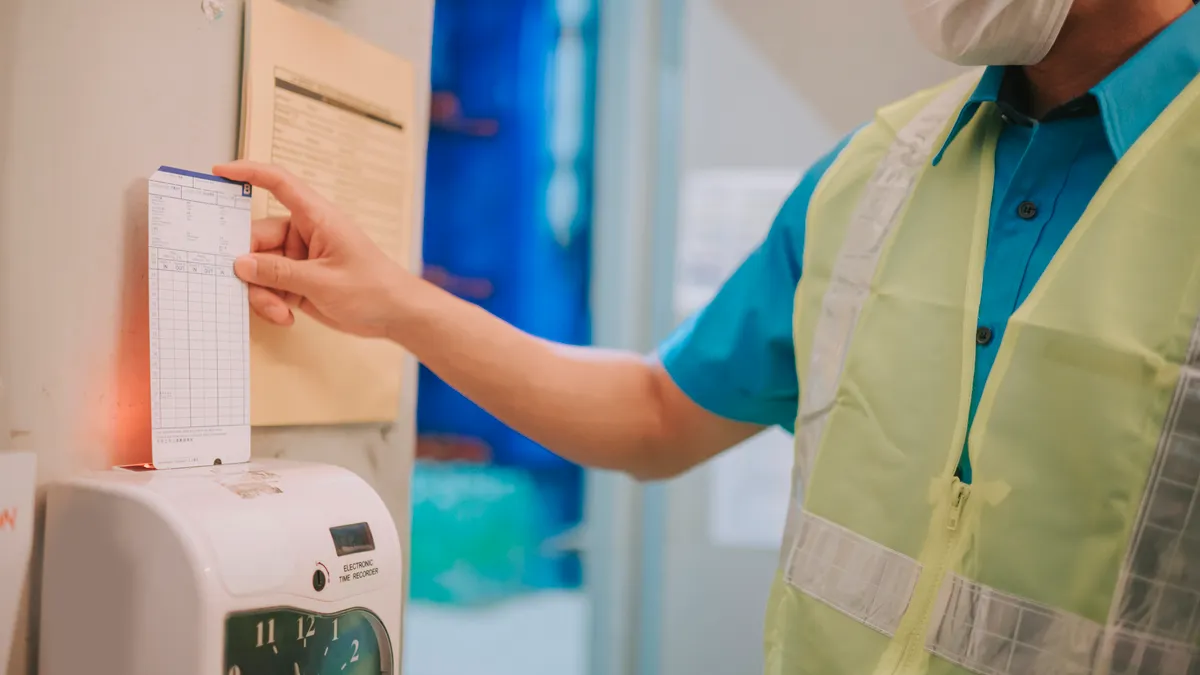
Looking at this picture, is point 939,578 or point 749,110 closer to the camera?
point 939,578

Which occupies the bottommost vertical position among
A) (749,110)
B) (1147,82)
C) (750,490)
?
(750,490)

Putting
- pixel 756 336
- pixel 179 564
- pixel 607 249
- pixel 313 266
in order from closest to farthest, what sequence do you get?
pixel 179 564 → pixel 313 266 → pixel 756 336 → pixel 607 249

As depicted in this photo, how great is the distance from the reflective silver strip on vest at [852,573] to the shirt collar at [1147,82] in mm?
369

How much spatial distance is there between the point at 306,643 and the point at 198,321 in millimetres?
261

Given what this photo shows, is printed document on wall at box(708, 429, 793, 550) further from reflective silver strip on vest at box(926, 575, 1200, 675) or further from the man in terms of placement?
reflective silver strip on vest at box(926, 575, 1200, 675)

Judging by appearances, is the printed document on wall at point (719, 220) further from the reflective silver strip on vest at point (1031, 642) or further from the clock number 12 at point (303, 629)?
the clock number 12 at point (303, 629)

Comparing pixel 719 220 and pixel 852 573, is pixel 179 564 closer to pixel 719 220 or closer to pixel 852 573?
pixel 852 573

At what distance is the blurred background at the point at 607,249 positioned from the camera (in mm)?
1651

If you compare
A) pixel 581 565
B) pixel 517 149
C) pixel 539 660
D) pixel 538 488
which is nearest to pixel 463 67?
pixel 517 149

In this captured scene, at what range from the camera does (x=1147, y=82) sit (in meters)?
0.66

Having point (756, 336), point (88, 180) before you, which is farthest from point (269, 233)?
point (756, 336)

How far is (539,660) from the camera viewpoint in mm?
1882

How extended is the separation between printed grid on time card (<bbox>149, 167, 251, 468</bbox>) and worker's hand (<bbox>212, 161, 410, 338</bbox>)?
0.02 metres

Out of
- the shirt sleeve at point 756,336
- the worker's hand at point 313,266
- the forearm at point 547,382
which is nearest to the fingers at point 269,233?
the worker's hand at point 313,266
